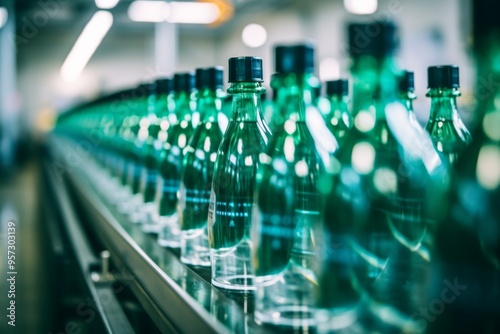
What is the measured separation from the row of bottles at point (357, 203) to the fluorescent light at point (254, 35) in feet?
47.2

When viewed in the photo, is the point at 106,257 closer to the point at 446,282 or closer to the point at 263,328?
the point at 263,328

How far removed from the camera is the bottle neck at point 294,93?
69 cm

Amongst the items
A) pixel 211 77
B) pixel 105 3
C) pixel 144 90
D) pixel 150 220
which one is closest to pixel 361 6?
pixel 105 3

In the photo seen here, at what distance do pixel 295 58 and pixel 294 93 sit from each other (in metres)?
0.07

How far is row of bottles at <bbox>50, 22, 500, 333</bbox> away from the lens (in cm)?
56

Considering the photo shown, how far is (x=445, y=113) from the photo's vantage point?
887 mm

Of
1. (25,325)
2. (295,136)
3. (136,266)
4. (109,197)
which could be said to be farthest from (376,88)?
(25,325)

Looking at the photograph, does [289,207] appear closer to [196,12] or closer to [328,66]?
[196,12]

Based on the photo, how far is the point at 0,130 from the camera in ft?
36.8

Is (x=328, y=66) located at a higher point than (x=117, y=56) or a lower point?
lower

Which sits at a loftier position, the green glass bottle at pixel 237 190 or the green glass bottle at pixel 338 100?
the green glass bottle at pixel 338 100

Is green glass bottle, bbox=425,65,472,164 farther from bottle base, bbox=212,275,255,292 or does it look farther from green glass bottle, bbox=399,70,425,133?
bottle base, bbox=212,275,255,292

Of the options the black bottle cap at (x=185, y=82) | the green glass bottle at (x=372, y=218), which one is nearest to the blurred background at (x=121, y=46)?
the black bottle cap at (x=185, y=82)

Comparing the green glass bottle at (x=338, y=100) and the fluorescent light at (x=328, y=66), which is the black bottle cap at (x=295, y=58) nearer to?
the green glass bottle at (x=338, y=100)
